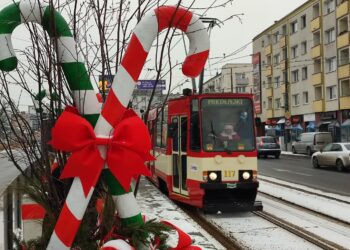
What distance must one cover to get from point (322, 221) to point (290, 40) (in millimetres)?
51125

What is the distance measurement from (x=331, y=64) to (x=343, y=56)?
2.88 m

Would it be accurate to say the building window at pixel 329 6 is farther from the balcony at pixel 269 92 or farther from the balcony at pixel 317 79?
the balcony at pixel 269 92

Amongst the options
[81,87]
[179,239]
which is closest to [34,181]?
[81,87]

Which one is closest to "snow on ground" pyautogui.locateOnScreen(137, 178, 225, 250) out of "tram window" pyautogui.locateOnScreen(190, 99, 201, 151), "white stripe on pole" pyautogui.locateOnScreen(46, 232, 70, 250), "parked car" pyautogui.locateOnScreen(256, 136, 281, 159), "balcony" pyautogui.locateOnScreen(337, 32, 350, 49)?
"tram window" pyautogui.locateOnScreen(190, 99, 201, 151)

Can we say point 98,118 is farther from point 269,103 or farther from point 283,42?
point 269,103

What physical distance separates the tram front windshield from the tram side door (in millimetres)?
654

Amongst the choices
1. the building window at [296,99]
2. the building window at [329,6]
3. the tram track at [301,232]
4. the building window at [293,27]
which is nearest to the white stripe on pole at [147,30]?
the tram track at [301,232]

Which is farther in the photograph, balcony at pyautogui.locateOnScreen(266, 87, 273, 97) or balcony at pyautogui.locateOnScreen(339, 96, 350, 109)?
balcony at pyautogui.locateOnScreen(266, 87, 273, 97)

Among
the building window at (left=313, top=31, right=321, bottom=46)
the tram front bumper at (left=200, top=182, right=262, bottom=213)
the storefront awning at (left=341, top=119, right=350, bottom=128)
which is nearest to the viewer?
the tram front bumper at (left=200, top=182, right=262, bottom=213)

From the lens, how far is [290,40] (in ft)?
191

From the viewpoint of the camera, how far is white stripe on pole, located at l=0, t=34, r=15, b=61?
2.94m

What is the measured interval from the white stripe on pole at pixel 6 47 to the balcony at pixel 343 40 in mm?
44531

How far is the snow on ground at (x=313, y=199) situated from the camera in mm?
10645

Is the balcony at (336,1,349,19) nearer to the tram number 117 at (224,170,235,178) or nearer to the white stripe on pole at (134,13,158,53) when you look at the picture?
the tram number 117 at (224,170,235,178)
